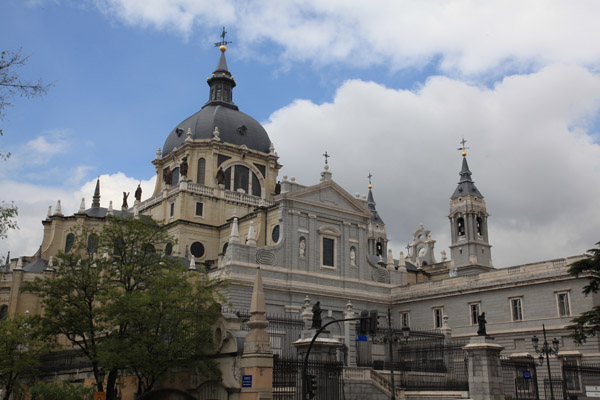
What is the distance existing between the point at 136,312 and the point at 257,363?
7.22 meters

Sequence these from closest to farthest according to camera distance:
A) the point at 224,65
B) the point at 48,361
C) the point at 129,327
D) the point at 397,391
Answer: the point at 129,327, the point at 397,391, the point at 48,361, the point at 224,65

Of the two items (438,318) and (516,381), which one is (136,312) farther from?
(438,318)

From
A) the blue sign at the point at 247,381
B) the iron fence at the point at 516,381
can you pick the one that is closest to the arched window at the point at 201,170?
the iron fence at the point at 516,381

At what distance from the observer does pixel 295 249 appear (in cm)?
5100

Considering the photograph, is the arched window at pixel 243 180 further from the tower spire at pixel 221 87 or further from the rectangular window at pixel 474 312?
the rectangular window at pixel 474 312

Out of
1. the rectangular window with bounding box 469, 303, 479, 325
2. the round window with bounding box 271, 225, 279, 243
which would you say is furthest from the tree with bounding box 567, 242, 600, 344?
the round window with bounding box 271, 225, 279, 243

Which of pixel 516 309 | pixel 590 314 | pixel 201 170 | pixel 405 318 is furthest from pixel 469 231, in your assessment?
pixel 590 314

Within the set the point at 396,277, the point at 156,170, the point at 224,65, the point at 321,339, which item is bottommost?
the point at 321,339

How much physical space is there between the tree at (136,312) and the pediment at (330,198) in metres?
22.0

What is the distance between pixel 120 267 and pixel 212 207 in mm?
31375

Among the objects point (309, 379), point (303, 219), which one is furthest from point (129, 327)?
point (303, 219)

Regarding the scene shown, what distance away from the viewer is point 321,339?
1054 inches

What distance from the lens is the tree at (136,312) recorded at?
81.7 ft

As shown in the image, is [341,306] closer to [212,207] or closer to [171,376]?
[212,207]
